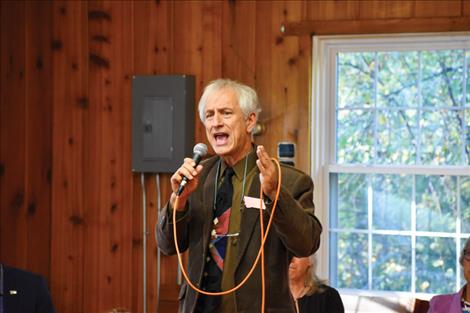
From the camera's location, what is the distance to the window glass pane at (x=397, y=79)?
14.2 ft

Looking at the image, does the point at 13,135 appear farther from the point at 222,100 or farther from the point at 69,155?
the point at 222,100

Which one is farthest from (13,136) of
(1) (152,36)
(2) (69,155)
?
(1) (152,36)

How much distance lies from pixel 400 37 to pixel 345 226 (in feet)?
3.45

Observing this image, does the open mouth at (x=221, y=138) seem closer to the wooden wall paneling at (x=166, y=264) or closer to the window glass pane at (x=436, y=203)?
the window glass pane at (x=436, y=203)

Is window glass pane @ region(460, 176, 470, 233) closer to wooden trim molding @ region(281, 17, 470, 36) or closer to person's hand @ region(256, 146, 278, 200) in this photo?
wooden trim molding @ region(281, 17, 470, 36)

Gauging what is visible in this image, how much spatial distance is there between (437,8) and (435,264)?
1.33m

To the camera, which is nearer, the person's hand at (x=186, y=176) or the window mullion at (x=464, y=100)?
the person's hand at (x=186, y=176)

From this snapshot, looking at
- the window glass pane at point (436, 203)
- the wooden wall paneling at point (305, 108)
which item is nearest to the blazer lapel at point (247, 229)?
the wooden wall paneling at point (305, 108)

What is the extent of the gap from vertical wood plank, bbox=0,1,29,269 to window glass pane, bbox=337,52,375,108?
190 centimetres

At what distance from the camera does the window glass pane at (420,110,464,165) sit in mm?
4266

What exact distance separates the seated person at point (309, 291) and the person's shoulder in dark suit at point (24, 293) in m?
1.08

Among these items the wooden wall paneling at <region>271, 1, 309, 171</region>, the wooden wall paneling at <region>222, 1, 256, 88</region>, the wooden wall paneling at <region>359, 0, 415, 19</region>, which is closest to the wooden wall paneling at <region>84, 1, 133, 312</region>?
the wooden wall paneling at <region>222, 1, 256, 88</region>

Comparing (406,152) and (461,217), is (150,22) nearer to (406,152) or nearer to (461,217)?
(406,152)

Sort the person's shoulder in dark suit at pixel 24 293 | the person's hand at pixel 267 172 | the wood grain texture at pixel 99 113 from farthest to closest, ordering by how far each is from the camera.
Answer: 1. the wood grain texture at pixel 99 113
2. the person's shoulder in dark suit at pixel 24 293
3. the person's hand at pixel 267 172
